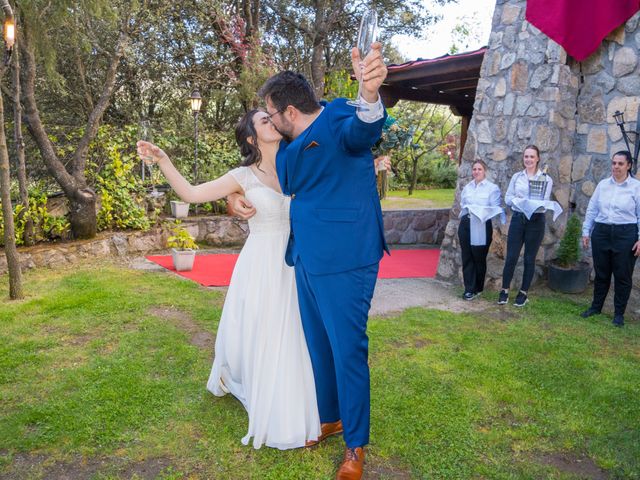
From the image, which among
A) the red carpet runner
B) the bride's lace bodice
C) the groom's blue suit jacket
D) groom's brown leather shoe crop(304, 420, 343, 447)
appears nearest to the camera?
the groom's blue suit jacket

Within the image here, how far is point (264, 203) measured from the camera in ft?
9.95

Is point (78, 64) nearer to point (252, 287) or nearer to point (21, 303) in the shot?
point (21, 303)

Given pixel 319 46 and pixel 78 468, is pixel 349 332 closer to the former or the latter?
pixel 78 468

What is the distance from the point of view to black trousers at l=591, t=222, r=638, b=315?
17.2ft

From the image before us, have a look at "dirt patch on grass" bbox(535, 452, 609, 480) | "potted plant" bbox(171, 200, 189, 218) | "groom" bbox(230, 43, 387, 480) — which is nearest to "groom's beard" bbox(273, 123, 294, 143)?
"groom" bbox(230, 43, 387, 480)

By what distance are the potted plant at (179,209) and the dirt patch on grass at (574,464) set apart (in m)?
7.20

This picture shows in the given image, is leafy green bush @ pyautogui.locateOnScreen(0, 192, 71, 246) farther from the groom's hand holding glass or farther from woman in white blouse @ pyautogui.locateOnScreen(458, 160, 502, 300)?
the groom's hand holding glass

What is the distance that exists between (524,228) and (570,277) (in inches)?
35.9

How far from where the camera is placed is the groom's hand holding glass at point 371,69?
1781 millimetres

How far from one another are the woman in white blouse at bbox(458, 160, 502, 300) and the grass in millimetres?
6322

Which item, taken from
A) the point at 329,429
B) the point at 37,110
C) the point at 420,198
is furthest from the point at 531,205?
the point at 420,198

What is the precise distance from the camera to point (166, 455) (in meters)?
2.75

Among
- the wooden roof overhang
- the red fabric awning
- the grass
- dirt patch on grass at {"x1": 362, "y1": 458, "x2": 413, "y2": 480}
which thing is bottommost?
dirt patch on grass at {"x1": 362, "y1": 458, "x2": 413, "y2": 480}

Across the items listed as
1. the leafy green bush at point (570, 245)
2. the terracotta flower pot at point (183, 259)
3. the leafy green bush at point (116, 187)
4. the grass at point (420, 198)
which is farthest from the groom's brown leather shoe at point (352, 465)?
the grass at point (420, 198)
